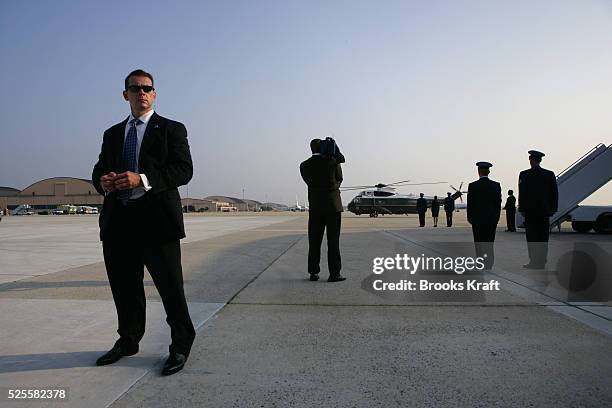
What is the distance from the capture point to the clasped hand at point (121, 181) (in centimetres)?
217

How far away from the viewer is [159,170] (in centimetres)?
240

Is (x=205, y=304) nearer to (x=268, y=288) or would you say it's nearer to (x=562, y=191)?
(x=268, y=288)

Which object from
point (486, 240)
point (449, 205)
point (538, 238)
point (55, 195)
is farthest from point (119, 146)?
point (55, 195)

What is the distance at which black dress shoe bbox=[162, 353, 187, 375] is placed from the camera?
7.54 feet

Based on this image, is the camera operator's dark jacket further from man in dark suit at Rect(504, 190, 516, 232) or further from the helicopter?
the helicopter

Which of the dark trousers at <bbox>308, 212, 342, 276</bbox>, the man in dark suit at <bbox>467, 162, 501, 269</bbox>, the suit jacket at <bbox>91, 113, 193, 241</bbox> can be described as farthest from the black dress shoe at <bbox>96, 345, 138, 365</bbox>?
the man in dark suit at <bbox>467, 162, 501, 269</bbox>

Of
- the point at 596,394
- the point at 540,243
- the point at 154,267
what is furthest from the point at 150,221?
the point at 540,243

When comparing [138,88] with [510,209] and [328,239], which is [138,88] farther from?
[510,209]

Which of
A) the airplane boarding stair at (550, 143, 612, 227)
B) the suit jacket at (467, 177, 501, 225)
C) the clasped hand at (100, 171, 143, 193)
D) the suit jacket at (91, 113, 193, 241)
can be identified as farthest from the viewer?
the airplane boarding stair at (550, 143, 612, 227)

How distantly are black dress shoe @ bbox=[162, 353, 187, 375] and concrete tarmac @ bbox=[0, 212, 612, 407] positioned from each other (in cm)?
7

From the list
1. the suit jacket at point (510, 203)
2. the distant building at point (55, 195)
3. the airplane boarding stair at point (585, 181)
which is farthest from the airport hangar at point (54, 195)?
the airplane boarding stair at point (585, 181)

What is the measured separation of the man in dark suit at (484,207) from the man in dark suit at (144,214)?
4.45 meters

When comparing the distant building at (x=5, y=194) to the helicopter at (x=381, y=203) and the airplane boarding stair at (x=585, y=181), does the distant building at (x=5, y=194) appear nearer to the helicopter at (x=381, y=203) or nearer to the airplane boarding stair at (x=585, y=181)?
the helicopter at (x=381, y=203)

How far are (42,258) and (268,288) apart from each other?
212 inches
